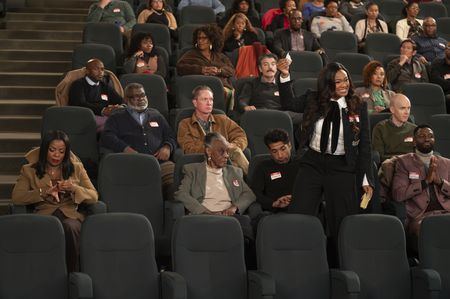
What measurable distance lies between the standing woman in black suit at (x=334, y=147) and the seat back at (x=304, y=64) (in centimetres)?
289

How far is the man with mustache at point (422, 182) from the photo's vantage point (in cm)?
734

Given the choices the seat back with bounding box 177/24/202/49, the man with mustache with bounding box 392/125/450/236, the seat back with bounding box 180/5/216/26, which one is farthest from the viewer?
the seat back with bounding box 180/5/216/26

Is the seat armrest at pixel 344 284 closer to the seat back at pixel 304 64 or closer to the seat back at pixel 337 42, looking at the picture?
the seat back at pixel 304 64

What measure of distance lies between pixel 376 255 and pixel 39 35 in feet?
16.7

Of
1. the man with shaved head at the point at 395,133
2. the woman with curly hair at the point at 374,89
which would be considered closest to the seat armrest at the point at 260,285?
the man with shaved head at the point at 395,133

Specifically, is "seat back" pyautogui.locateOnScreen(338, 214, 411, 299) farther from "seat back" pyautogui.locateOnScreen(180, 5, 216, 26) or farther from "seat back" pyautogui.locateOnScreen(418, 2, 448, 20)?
"seat back" pyautogui.locateOnScreen(418, 2, 448, 20)

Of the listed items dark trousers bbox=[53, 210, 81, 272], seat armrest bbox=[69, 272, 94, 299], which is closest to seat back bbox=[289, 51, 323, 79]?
dark trousers bbox=[53, 210, 81, 272]

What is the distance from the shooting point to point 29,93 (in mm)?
9492

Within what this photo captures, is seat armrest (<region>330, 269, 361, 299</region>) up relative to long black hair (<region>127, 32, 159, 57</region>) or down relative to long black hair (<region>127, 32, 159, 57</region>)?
down

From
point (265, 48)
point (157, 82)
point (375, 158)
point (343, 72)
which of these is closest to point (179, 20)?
point (265, 48)

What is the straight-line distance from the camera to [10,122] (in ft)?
29.2

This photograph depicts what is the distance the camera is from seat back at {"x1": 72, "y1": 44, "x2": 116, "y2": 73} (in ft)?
29.8

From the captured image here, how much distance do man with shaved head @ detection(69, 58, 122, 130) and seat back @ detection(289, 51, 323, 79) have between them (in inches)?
65.5

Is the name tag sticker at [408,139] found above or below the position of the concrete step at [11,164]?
above
